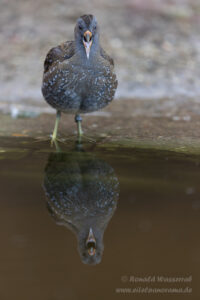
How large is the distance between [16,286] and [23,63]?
6129 mm

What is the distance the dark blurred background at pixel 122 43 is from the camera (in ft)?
25.0

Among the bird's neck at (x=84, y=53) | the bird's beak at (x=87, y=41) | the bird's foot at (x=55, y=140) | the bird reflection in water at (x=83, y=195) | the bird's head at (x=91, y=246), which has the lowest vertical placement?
the bird's head at (x=91, y=246)

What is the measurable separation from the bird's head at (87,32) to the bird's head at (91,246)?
7.22 feet

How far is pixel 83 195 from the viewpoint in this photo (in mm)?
3783

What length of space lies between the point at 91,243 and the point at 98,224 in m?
0.28

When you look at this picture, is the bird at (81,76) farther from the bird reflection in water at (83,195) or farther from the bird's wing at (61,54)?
the bird reflection in water at (83,195)

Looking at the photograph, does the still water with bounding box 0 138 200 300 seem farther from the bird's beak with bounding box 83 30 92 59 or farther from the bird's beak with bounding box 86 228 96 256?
the bird's beak with bounding box 83 30 92 59

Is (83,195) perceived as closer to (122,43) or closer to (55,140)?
(55,140)

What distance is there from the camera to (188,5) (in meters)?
10.3

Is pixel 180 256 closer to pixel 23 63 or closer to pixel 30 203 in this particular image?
pixel 30 203

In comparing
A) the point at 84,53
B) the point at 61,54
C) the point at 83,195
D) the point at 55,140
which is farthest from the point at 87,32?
the point at 83,195

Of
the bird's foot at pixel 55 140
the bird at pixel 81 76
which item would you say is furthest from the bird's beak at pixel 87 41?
the bird's foot at pixel 55 140

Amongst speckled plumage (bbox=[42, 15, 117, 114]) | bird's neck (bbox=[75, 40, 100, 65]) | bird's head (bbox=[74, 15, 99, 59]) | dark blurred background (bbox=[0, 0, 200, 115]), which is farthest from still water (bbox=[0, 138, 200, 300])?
dark blurred background (bbox=[0, 0, 200, 115])

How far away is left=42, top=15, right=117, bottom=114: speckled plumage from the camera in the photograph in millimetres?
5078
